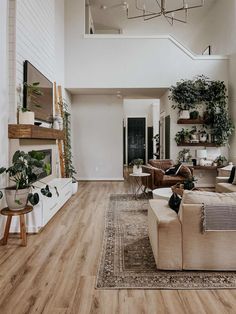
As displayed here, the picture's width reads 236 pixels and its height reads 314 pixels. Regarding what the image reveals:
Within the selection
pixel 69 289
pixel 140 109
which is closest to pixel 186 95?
pixel 69 289

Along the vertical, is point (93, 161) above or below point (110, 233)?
above

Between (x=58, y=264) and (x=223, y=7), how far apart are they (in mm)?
7968

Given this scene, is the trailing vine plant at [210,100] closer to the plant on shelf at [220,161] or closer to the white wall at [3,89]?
the plant on shelf at [220,161]

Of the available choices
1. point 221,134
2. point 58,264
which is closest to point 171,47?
point 221,134

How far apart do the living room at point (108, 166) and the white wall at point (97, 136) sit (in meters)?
0.03

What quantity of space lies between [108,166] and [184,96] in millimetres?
3104

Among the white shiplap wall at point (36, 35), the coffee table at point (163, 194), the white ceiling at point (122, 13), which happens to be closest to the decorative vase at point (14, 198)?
the white shiplap wall at point (36, 35)

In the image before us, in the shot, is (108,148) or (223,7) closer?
(223,7)

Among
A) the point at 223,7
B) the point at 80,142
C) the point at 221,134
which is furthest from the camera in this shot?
the point at 80,142

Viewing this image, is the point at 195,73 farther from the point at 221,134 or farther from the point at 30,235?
the point at 30,235

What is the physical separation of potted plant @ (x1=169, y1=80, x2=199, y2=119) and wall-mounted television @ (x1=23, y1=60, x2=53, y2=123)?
332cm

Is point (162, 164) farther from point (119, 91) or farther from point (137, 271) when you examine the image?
point (137, 271)

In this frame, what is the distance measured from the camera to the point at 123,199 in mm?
5688

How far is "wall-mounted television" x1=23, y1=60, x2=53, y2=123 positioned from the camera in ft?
13.1
